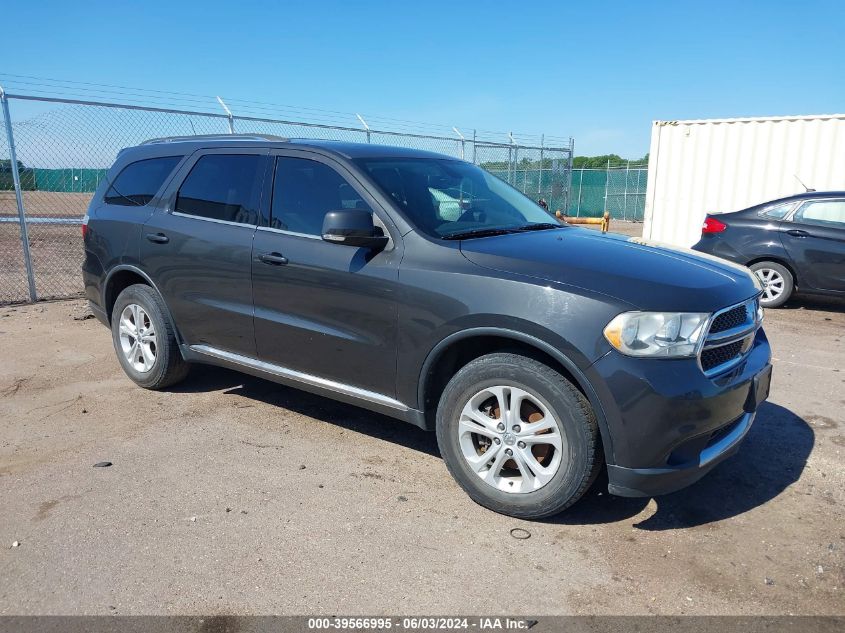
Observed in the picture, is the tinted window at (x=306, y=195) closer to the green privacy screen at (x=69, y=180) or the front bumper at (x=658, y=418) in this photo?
the front bumper at (x=658, y=418)

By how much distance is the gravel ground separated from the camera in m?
2.72

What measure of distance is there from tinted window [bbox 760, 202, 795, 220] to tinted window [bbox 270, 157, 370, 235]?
6.91 m

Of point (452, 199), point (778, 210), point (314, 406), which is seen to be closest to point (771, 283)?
point (778, 210)

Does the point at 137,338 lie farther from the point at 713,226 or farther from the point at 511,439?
the point at 713,226

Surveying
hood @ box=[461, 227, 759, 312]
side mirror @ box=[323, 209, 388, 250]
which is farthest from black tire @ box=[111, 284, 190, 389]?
hood @ box=[461, 227, 759, 312]

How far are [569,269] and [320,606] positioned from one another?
1814 millimetres

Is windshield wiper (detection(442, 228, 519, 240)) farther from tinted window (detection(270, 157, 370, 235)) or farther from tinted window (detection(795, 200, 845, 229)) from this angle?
tinted window (detection(795, 200, 845, 229))

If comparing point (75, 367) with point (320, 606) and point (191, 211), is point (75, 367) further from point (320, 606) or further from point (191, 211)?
point (320, 606)

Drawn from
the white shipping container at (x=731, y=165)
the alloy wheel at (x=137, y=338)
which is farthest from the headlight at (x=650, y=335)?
the white shipping container at (x=731, y=165)

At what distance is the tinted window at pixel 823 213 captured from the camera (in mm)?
8305

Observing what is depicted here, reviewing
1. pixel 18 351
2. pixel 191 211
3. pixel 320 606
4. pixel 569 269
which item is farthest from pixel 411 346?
pixel 18 351

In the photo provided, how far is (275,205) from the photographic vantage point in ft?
13.7

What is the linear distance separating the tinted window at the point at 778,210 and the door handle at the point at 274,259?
7159 millimetres

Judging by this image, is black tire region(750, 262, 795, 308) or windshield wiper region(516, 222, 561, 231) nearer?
windshield wiper region(516, 222, 561, 231)
